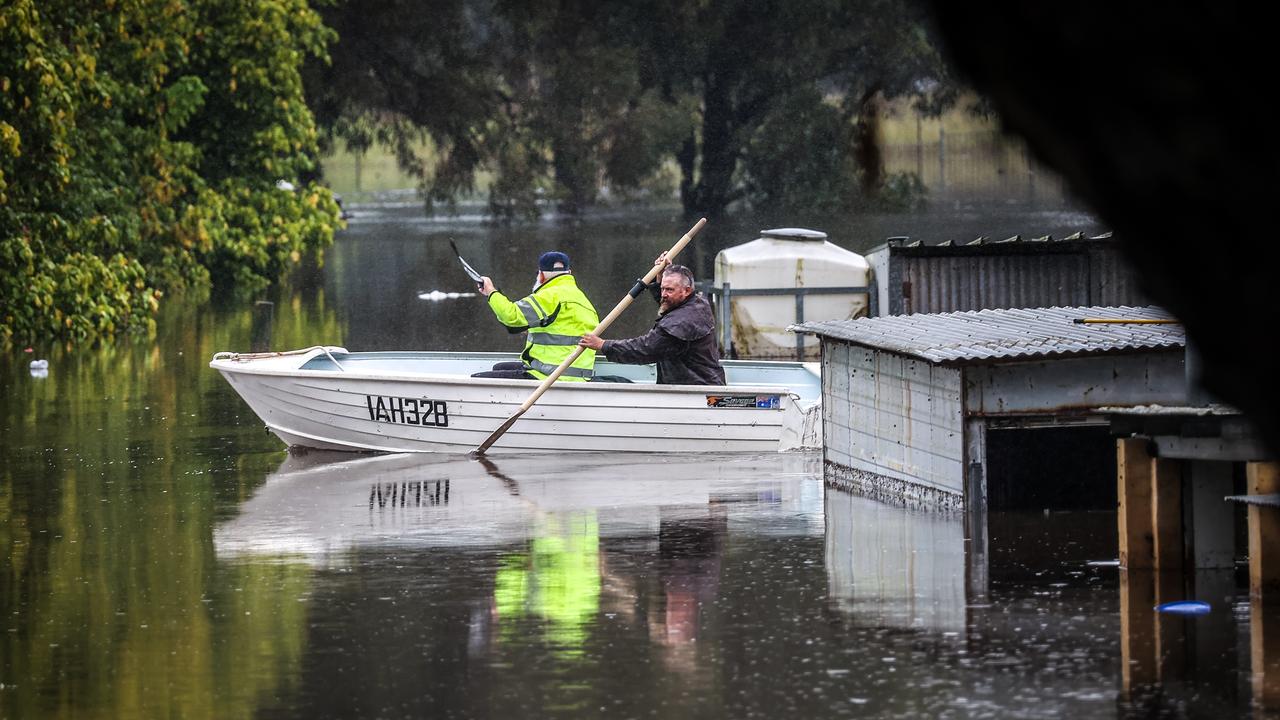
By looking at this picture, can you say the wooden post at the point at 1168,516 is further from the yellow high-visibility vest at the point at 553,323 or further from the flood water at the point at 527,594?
the yellow high-visibility vest at the point at 553,323

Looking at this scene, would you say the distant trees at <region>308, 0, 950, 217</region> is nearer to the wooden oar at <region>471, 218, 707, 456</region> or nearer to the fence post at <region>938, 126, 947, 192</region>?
the fence post at <region>938, 126, 947, 192</region>

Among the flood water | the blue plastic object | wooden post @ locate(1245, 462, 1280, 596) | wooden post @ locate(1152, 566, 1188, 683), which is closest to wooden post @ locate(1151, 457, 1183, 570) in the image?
wooden post @ locate(1152, 566, 1188, 683)

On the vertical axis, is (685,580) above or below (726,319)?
below

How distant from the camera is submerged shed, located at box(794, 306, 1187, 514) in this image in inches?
462

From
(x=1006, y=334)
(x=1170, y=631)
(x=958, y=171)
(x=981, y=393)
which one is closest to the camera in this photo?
(x=1170, y=631)

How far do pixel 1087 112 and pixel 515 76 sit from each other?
47964 mm

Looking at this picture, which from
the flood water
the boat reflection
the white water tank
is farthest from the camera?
the white water tank

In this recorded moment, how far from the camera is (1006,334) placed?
1245cm

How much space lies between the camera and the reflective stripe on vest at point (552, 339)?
16016 millimetres

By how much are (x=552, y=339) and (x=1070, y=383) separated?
17.3ft

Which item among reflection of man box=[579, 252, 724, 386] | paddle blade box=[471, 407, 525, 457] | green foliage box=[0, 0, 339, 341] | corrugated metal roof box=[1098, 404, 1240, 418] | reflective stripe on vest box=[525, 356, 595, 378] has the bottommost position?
paddle blade box=[471, 407, 525, 457]

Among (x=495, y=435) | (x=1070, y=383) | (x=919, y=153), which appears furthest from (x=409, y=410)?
(x=919, y=153)

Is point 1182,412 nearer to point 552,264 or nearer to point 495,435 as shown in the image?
point 552,264

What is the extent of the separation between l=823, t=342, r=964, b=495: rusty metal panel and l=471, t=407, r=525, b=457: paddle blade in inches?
106
